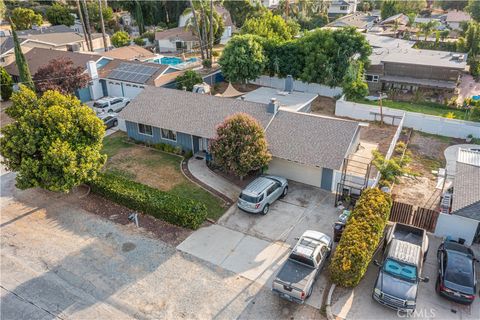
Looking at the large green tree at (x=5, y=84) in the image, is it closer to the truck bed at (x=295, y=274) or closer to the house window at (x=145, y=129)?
the house window at (x=145, y=129)

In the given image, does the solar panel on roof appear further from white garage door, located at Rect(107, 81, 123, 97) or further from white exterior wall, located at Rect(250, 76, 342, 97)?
white exterior wall, located at Rect(250, 76, 342, 97)

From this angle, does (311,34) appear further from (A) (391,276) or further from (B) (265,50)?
(A) (391,276)

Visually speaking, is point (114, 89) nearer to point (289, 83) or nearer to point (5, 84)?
point (5, 84)

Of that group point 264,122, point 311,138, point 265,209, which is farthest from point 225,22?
point 265,209

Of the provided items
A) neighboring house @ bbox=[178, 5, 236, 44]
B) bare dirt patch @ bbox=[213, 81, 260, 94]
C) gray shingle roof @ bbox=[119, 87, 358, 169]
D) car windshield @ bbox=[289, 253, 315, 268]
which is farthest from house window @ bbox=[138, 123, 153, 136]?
neighboring house @ bbox=[178, 5, 236, 44]

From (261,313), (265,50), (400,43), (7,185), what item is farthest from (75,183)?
(400,43)
